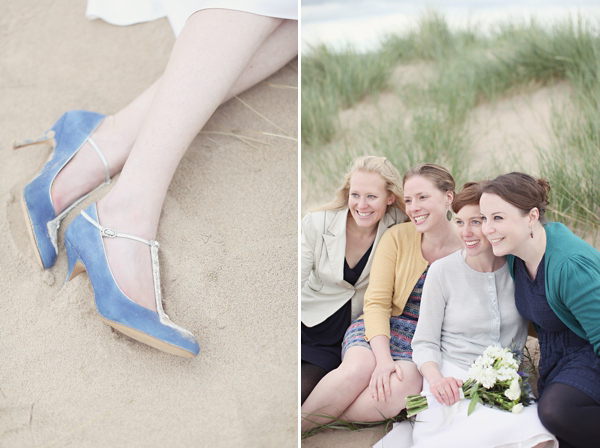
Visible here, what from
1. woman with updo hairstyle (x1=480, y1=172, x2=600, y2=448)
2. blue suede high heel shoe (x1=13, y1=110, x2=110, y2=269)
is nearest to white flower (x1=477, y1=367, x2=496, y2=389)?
woman with updo hairstyle (x1=480, y1=172, x2=600, y2=448)

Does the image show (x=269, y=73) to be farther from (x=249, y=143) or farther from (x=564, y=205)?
(x=564, y=205)

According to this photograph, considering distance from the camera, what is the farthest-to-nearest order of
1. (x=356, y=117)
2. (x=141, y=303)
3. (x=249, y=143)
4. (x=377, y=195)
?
(x=356, y=117), (x=249, y=143), (x=141, y=303), (x=377, y=195)

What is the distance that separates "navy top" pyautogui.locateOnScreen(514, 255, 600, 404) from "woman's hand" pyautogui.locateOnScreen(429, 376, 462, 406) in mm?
194

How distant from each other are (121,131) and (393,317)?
1172 millimetres

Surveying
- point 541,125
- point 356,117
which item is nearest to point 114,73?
point 356,117

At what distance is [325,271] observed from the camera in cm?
172

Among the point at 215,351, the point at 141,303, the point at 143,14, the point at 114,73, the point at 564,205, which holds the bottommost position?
the point at 215,351

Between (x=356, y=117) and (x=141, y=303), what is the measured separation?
166cm

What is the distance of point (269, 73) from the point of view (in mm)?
2369

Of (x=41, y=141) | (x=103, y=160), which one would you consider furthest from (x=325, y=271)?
A: (x=41, y=141)

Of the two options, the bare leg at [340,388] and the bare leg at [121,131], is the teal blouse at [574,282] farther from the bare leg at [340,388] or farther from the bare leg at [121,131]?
the bare leg at [121,131]

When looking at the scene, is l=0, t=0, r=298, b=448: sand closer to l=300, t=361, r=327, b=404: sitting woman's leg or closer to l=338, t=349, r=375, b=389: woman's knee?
l=300, t=361, r=327, b=404: sitting woman's leg

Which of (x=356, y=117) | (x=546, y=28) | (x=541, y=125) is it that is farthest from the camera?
(x=356, y=117)

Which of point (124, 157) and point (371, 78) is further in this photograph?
point (371, 78)
